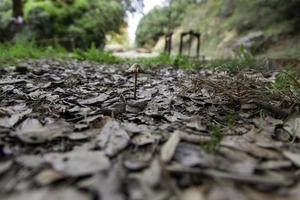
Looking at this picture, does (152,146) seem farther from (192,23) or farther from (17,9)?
(192,23)

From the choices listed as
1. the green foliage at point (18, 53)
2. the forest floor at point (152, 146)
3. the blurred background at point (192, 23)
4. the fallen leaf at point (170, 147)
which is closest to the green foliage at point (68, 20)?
the blurred background at point (192, 23)

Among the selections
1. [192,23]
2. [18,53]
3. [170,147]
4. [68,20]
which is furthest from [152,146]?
[192,23]

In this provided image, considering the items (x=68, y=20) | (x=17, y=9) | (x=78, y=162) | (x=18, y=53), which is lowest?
(x=78, y=162)

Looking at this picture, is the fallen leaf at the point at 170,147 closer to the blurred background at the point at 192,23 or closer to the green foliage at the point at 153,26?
the blurred background at the point at 192,23

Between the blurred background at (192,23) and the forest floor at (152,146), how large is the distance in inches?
134

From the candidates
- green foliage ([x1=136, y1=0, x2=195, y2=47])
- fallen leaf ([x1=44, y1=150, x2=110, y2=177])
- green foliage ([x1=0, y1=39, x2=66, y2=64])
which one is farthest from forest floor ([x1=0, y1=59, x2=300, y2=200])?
green foliage ([x1=136, y1=0, x2=195, y2=47])

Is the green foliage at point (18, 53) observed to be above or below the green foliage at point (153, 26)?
below

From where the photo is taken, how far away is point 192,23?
44.3 feet

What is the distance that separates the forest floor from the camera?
791 millimetres

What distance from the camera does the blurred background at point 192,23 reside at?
5.93 m

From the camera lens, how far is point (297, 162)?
96cm

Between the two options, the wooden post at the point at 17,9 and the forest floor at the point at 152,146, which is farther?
the wooden post at the point at 17,9

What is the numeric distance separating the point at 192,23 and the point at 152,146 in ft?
43.1

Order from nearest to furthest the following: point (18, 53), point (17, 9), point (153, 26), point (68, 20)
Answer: point (18, 53), point (17, 9), point (68, 20), point (153, 26)
